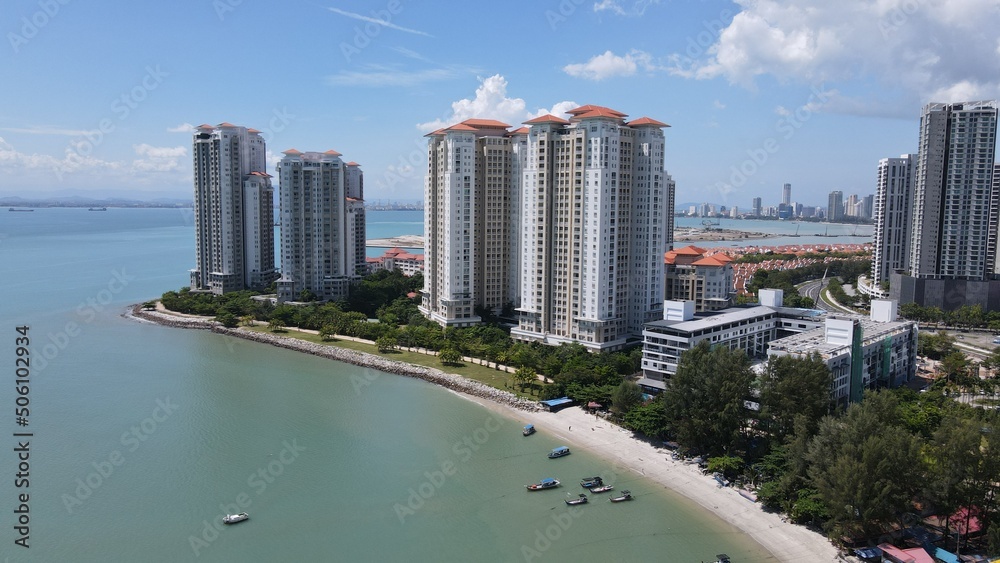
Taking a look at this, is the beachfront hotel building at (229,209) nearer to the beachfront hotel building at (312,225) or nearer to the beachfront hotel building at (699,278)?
the beachfront hotel building at (312,225)

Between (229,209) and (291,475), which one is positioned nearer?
(291,475)

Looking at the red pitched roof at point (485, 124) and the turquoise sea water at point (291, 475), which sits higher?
the red pitched roof at point (485, 124)

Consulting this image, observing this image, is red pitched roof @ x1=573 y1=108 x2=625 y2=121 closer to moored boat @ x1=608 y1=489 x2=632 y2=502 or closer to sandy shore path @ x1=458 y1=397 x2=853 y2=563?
sandy shore path @ x1=458 y1=397 x2=853 y2=563

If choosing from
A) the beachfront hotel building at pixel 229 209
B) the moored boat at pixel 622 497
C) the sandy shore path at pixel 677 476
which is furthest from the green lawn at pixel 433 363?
the beachfront hotel building at pixel 229 209

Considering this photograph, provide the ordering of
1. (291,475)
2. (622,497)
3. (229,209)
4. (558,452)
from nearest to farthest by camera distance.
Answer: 1. (622,497)
2. (291,475)
3. (558,452)
4. (229,209)

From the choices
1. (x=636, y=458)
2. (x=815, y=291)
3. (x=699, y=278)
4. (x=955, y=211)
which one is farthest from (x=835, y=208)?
(x=636, y=458)

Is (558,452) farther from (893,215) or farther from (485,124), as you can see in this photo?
(893,215)
